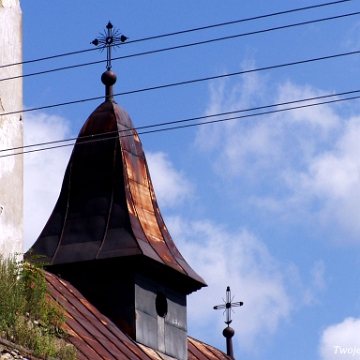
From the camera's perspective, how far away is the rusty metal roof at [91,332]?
19.6 m

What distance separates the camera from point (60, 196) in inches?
953

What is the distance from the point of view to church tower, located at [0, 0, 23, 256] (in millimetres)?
18906

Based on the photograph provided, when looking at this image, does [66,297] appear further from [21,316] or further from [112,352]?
[21,316]

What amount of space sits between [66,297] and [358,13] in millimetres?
7457

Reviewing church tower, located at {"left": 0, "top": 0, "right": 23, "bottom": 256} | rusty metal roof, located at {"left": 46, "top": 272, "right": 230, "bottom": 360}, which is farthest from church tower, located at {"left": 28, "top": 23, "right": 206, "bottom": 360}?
church tower, located at {"left": 0, "top": 0, "right": 23, "bottom": 256}

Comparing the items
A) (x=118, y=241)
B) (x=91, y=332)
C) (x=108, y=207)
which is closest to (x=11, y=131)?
(x=91, y=332)

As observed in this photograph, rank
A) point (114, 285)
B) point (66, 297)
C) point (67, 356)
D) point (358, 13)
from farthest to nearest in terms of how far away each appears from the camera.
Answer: point (114, 285), point (66, 297), point (67, 356), point (358, 13)

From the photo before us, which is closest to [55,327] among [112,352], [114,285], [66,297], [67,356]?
[67,356]

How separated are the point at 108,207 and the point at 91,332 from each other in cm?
352

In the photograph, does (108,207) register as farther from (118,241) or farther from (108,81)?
(108,81)

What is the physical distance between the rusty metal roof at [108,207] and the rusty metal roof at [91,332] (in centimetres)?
89

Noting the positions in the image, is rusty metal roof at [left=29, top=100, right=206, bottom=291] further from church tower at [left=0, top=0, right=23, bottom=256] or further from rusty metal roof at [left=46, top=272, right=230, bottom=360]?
church tower at [left=0, top=0, right=23, bottom=256]

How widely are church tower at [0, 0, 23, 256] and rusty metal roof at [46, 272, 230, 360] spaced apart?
4.42 feet

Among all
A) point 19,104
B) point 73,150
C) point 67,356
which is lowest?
point 67,356
